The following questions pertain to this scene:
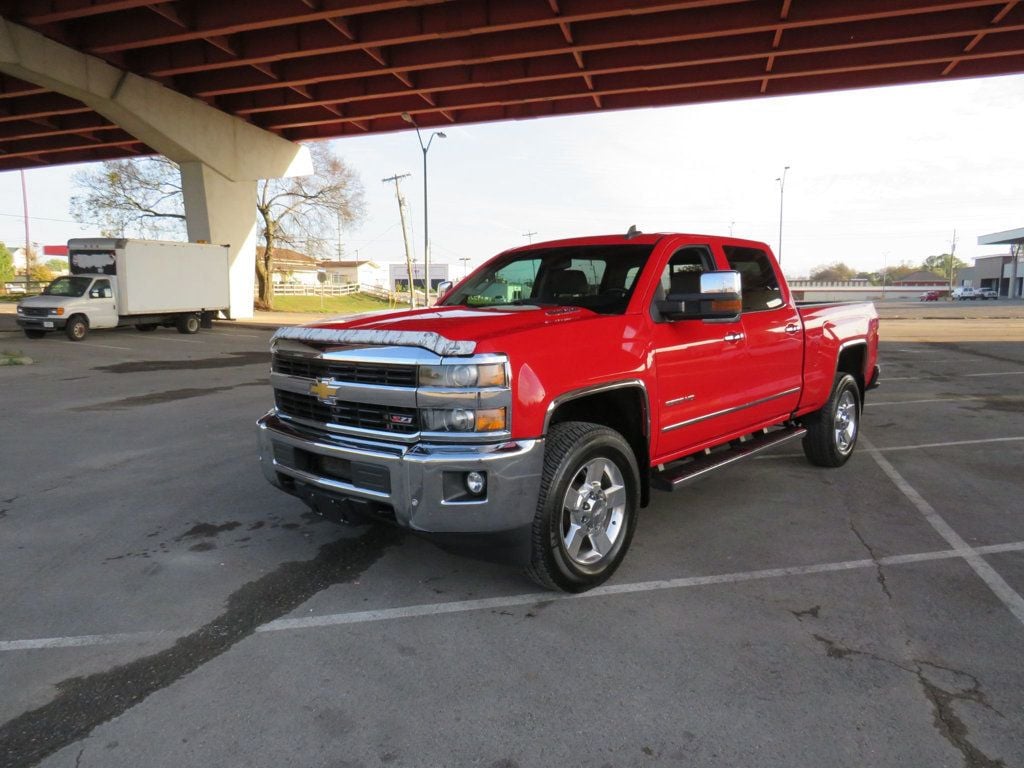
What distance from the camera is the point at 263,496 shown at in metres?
5.45

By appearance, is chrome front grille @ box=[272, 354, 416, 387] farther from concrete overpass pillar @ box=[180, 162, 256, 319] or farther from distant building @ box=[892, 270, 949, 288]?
distant building @ box=[892, 270, 949, 288]

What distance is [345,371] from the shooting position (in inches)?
144

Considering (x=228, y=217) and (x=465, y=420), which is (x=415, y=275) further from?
(x=465, y=420)

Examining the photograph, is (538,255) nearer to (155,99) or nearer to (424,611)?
(424,611)

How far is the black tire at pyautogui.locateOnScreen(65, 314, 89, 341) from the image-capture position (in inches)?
772

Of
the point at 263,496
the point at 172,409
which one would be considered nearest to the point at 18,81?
the point at 172,409

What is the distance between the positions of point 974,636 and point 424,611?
8.51 ft

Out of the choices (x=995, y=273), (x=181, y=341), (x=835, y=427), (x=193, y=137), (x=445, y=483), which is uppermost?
(x=193, y=137)

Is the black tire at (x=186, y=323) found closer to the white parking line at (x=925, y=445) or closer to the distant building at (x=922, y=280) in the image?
the white parking line at (x=925, y=445)

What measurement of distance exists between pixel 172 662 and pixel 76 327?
65.4ft

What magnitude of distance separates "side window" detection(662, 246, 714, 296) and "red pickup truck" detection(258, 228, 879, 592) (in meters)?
0.02

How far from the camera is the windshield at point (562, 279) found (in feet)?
14.6

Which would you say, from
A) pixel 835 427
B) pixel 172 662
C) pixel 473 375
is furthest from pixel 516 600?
pixel 835 427

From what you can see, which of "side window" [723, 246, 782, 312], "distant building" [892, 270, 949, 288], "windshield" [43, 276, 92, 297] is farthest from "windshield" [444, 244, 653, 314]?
"distant building" [892, 270, 949, 288]
